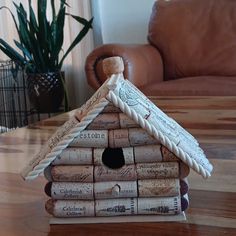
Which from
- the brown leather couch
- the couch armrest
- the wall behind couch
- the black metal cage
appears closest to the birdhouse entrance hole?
the couch armrest

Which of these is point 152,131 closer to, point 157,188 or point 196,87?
point 157,188

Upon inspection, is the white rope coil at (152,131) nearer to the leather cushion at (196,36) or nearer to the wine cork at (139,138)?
the wine cork at (139,138)

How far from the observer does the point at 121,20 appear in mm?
3273

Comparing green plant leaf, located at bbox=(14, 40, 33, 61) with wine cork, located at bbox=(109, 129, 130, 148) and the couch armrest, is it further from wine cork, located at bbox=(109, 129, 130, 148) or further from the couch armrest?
wine cork, located at bbox=(109, 129, 130, 148)

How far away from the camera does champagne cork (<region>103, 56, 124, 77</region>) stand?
0.56m

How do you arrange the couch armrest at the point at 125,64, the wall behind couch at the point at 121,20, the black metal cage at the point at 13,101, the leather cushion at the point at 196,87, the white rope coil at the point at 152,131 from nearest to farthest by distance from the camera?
the white rope coil at the point at 152,131, the leather cushion at the point at 196,87, the couch armrest at the point at 125,64, the black metal cage at the point at 13,101, the wall behind couch at the point at 121,20

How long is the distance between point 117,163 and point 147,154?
0.04 metres

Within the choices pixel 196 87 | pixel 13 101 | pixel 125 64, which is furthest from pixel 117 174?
pixel 13 101

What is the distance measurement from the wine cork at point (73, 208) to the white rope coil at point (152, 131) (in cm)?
12

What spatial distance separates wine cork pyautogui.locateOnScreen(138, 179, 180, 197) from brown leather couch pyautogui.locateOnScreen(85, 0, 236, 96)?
1938 millimetres

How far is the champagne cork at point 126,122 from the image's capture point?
1.77ft

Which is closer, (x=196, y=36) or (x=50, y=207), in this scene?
(x=50, y=207)

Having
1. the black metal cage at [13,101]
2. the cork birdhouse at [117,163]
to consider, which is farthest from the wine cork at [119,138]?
the black metal cage at [13,101]

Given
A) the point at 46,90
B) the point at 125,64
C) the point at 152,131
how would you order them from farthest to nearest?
the point at 46,90
the point at 125,64
the point at 152,131
